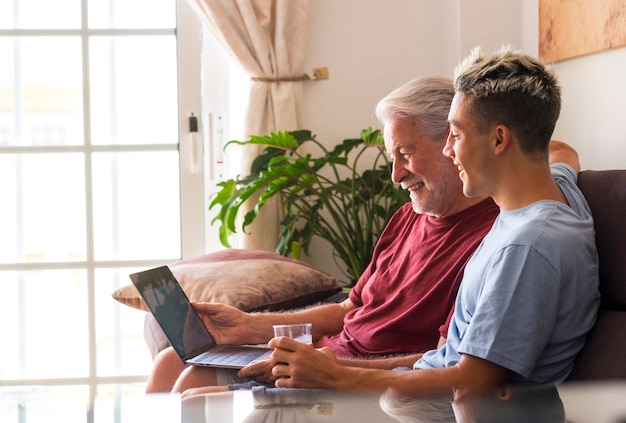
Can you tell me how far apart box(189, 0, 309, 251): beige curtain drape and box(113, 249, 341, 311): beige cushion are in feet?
1.98

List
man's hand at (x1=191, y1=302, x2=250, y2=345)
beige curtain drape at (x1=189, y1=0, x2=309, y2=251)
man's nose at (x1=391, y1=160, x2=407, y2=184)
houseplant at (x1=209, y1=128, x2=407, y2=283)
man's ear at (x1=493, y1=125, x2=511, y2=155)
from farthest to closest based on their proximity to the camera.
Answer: beige curtain drape at (x1=189, y1=0, x2=309, y2=251) < houseplant at (x1=209, y1=128, x2=407, y2=283) < man's hand at (x1=191, y1=302, x2=250, y2=345) < man's nose at (x1=391, y1=160, x2=407, y2=184) < man's ear at (x1=493, y1=125, x2=511, y2=155)

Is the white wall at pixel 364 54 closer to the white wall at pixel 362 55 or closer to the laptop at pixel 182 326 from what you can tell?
the white wall at pixel 362 55

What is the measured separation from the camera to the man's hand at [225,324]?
7.80 feet

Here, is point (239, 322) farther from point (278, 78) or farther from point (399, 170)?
point (278, 78)

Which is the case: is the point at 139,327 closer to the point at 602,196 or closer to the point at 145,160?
the point at 145,160

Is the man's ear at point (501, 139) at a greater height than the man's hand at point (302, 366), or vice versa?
the man's ear at point (501, 139)

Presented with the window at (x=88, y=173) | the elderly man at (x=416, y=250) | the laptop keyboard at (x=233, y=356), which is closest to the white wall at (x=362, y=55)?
the window at (x=88, y=173)

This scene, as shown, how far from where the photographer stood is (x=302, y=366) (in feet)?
5.46

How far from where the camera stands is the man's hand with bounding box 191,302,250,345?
93.7 inches

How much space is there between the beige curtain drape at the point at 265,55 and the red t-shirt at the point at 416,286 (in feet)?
4.98

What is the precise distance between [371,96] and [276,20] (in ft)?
1.76

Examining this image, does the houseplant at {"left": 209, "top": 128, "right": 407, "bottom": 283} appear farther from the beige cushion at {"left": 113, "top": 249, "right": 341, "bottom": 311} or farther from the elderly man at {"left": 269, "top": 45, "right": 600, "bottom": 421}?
the elderly man at {"left": 269, "top": 45, "right": 600, "bottom": 421}

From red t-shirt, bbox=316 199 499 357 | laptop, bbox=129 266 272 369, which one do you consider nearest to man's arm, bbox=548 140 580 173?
red t-shirt, bbox=316 199 499 357

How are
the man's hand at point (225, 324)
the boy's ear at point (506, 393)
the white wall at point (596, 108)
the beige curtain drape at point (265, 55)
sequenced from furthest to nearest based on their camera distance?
the beige curtain drape at point (265, 55), the white wall at point (596, 108), the man's hand at point (225, 324), the boy's ear at point (506, 393)
